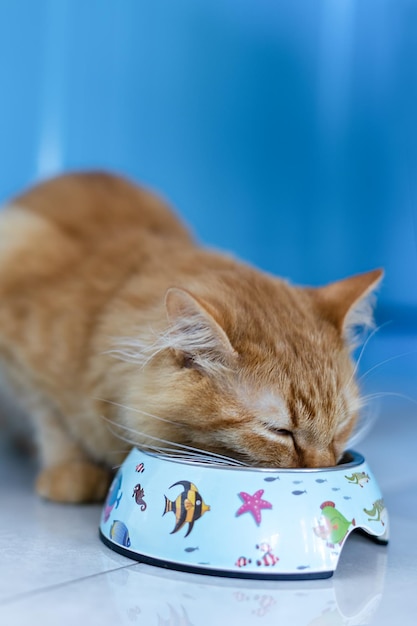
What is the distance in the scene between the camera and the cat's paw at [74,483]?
1746 millimetres

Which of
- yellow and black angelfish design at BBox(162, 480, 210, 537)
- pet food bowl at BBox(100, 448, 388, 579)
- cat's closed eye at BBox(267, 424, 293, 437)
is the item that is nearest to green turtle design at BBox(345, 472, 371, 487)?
pet food bowl at BBox(100, 448, 388, 579)

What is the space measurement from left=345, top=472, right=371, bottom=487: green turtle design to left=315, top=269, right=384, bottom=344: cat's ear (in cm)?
32

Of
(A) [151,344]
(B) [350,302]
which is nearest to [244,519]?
(A) [151,344]

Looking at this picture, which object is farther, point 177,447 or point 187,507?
point 177,447

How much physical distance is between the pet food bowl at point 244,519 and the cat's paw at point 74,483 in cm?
40

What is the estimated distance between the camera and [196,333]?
1403 millimetres

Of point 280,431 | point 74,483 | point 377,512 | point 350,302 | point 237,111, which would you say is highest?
point 237,111

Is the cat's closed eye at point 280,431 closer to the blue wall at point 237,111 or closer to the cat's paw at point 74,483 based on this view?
the cat's paw at point 74,483

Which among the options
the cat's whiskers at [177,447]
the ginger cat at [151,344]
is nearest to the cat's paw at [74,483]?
the ginger cat at [151,344]

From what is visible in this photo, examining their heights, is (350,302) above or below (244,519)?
above

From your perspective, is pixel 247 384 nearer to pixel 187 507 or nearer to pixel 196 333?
pixel 196 333

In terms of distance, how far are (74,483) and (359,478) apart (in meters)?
0.65

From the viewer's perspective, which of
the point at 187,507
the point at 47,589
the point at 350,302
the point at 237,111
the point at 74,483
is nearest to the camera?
the point at 47,589

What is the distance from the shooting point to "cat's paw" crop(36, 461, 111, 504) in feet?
5.73
